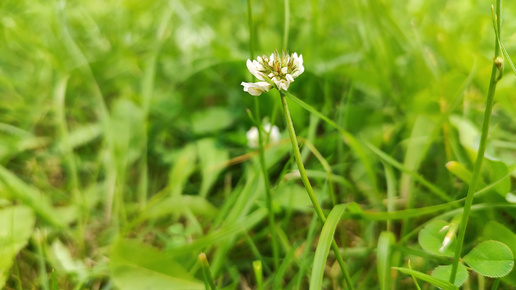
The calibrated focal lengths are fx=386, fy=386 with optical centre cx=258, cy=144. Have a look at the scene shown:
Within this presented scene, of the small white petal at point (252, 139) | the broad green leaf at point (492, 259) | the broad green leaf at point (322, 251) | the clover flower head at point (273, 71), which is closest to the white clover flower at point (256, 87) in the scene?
the clover flower head at point (273, 71)

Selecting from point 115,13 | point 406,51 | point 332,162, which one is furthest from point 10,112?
point 406,51

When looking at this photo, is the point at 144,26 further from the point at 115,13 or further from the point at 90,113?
the point at 90,113

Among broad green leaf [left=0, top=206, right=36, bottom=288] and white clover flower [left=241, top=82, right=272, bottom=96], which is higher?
white clover flower [left=241, top=82, right=272, bottom=96]

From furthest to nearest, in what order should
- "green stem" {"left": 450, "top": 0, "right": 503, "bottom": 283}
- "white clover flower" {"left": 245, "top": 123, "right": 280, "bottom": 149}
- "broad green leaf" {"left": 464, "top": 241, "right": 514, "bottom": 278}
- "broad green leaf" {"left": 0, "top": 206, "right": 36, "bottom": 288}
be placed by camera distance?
"white clover flower" {"left": 245, "top": 123, "right": 280, "bottom": 149} → "broad green leaf" {"left": 0, "top": 206, "right": 36, "bottom": 288} → "broad green leaf" {"left": 464, "top": 241, "right": 514, "bottom": 278} → "green stem" {"left": 450, "top": 0, "right": 503, "bottom": 283}

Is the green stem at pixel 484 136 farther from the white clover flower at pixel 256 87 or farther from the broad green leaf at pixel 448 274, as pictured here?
the white clover flower at pixel 256 87

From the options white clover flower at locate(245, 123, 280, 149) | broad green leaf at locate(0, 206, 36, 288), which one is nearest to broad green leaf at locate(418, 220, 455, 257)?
white clover flower at locate(245, 123, 280, 149)

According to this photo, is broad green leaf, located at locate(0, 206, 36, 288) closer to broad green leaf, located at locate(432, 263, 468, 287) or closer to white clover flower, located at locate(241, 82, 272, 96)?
white clover flower, located at locate(241, 82, 272, 96)
